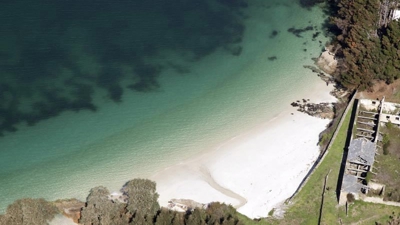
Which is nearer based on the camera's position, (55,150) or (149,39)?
(55,150)

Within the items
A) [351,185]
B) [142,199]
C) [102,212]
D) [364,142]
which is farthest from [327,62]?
[102,212]

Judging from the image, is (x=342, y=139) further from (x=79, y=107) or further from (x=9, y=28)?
(x=9, y=28)

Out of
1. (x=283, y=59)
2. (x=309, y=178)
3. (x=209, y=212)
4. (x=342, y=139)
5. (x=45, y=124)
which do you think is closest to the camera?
(x=209, y=212)

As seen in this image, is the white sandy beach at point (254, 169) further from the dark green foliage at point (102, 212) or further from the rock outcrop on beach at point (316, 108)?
the dark green foliage at point (102, 212)

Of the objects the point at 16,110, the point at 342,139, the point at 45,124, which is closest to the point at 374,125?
the point at 342,139

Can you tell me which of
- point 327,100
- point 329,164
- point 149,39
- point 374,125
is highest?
point 149,39

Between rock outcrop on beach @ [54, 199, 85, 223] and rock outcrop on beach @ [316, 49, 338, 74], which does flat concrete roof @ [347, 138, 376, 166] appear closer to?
rock outcrop on beach @ [316, 49, 338, 74]

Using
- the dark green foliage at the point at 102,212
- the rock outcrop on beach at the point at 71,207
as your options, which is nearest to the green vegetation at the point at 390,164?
the dark green foliage at the point at 102,212
